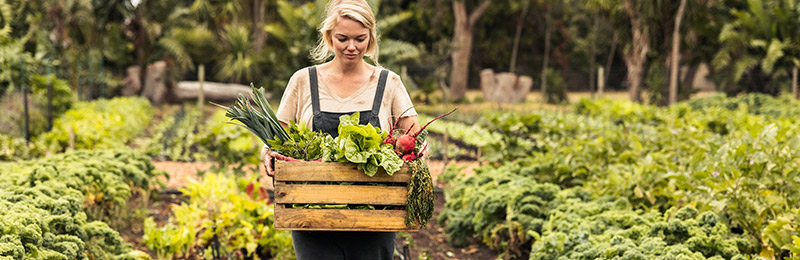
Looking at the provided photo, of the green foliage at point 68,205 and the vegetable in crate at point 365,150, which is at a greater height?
the vegetable in crate at point 365,150

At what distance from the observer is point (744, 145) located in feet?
12.3

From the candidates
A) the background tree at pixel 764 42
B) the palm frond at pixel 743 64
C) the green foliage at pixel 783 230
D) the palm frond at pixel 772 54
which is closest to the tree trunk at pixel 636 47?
the background tree at pixel 764 42

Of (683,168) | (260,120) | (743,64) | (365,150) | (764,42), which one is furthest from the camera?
(743,64)

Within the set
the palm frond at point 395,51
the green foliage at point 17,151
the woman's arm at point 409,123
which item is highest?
the palm frond at point 395,51

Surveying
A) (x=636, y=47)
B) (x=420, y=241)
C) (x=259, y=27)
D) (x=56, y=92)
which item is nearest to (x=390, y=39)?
(x=259, y=27)

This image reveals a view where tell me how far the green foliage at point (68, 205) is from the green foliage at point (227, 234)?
25 centimetres

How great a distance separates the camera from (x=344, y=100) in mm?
2367

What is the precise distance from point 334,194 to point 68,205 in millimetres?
1764

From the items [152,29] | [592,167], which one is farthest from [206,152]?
[152,29]

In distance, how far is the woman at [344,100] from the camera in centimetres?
229

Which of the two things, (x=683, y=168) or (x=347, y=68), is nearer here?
(x=347, y=68)

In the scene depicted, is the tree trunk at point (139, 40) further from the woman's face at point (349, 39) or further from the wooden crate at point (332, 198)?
the wooden crate at point (332, 198)

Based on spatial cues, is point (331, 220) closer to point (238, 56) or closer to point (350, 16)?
point (350, 16)

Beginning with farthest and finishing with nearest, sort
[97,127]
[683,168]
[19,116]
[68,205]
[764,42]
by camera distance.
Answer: [764,42] → [19,116] → [97,127] → [683,168] → [68,205]
